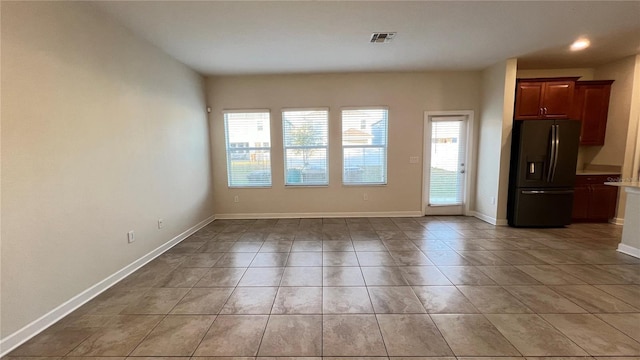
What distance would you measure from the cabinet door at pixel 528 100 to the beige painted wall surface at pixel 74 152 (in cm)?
554

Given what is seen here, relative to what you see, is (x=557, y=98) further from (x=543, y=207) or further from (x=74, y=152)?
(x=74, y=152)

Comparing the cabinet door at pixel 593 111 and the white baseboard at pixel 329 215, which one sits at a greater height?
the cabinet door at pixel 593 111

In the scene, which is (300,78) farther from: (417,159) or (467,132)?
(467,132)

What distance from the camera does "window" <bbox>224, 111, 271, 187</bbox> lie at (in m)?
4.98

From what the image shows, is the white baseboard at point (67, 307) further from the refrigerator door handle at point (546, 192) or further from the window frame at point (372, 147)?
the refrigerator door handle at point (546, 192)

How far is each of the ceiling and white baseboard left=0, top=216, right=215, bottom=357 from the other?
2.70 m

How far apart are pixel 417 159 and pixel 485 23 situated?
8.32 feet

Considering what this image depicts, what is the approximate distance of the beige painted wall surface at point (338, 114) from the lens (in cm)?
484

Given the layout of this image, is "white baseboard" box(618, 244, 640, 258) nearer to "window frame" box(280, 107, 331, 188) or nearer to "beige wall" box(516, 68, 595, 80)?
"beige wall" box(516, 68, 595, 80)

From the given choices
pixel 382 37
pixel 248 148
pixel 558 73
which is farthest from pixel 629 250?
pixel 248 148

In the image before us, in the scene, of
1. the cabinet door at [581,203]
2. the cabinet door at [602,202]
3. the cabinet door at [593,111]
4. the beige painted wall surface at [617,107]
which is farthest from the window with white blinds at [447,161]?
the beige painted wall surface at [617,107]

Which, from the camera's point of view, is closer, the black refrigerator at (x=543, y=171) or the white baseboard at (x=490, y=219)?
the black refrigerator at (x=543, y=171)

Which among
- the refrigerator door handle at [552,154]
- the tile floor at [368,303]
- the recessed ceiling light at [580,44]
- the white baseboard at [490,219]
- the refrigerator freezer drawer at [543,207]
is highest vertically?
the recessed ceiling light at [580,44]

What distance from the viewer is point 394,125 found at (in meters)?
4.94
